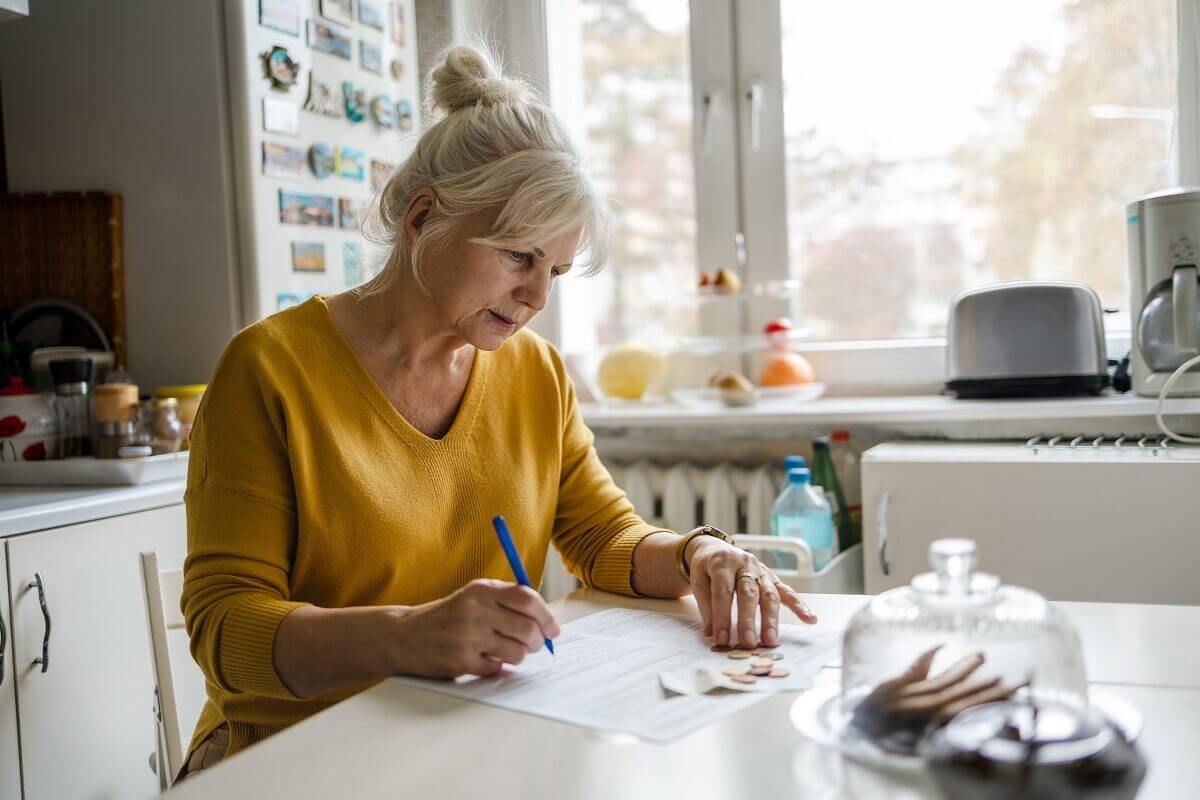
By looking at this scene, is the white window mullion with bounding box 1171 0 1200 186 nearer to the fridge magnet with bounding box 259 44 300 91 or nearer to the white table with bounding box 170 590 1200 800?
the white table with bounding box 170 590 1200 800

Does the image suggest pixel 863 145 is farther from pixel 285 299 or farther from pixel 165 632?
pixel 165 632

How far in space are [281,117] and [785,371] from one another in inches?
42.9

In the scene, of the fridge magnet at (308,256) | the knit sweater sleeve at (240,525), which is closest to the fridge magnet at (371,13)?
the fridge magnet at (308,256)

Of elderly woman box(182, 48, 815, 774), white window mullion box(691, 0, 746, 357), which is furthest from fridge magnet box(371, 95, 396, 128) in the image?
elderly woman box(182, 48, 815, 774)

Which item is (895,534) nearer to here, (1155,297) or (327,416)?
(1155,297)

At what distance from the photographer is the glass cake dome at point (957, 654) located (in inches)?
26.7

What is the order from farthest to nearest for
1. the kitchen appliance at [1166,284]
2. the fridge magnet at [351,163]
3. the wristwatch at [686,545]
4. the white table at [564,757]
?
the fridge magnet at [351,163] < the kitchen appliance at [1166,284] < the wristwatch at [686,545] < the white table at [564,757]

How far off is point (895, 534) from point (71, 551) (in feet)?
4.07

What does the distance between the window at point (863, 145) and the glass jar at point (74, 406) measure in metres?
1.03

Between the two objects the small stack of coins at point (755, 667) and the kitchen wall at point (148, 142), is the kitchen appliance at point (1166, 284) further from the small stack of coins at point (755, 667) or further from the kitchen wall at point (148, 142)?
the kitchen wall at point (148, 142)

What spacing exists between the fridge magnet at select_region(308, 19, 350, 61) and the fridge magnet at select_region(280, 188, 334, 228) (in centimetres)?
30

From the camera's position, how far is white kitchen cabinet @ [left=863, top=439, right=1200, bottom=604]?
1506 mm

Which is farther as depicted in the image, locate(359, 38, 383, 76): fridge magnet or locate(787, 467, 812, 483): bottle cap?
locate(359, 38, 383, 76): fridge magnet

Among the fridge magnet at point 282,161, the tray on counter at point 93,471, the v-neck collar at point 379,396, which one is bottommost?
the tray on counter at point 93,471
